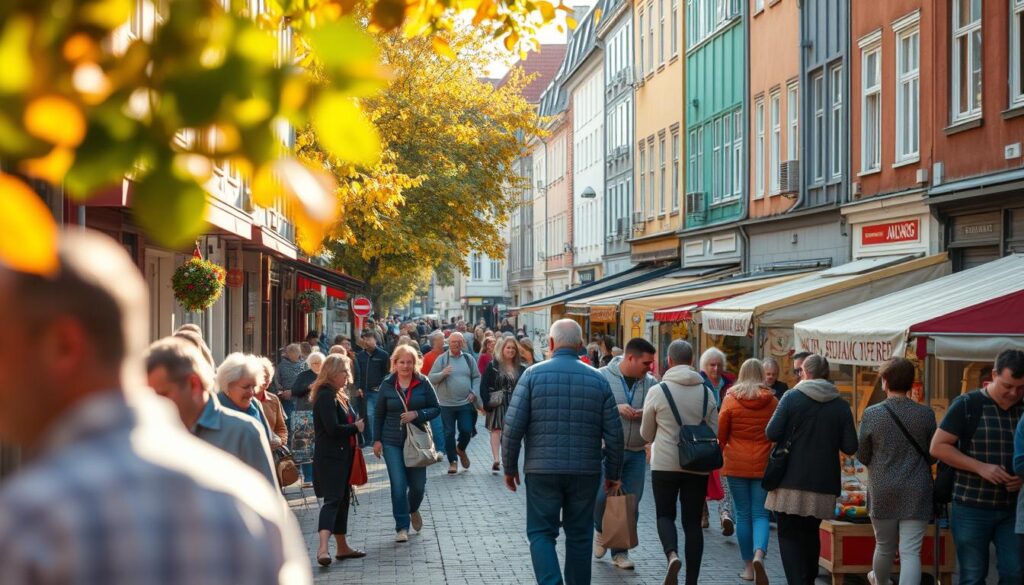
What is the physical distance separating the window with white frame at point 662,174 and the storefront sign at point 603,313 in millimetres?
8956

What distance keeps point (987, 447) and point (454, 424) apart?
10.9 meters

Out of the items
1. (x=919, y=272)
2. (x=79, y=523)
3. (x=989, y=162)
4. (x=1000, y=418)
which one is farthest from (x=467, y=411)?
(x=79, y=523)

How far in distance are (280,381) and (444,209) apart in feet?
62.2

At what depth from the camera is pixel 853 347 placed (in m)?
13.1

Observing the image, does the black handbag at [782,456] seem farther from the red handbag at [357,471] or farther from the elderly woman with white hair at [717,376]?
the red handbag at [357,471]

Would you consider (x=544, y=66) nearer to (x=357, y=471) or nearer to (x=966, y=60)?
(x=966, y=60)

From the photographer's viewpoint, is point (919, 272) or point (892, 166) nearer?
point (919, 272)

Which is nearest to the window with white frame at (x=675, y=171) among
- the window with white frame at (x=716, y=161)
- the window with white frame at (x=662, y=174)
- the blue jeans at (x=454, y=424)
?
the window with white frame at (x=662, y=174)

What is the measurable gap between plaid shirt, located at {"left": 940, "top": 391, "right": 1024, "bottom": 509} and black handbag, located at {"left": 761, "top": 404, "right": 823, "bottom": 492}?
940 mm

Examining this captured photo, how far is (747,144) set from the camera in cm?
2905

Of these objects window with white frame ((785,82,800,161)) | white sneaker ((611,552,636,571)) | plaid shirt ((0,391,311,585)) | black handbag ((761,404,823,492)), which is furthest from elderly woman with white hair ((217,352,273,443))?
window with white frame ((785,82,800,161))

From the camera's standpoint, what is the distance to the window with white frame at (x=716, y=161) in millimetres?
31875

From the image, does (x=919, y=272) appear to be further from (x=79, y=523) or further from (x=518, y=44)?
(x=79, y=523)

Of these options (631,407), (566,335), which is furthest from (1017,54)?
(566,335)
